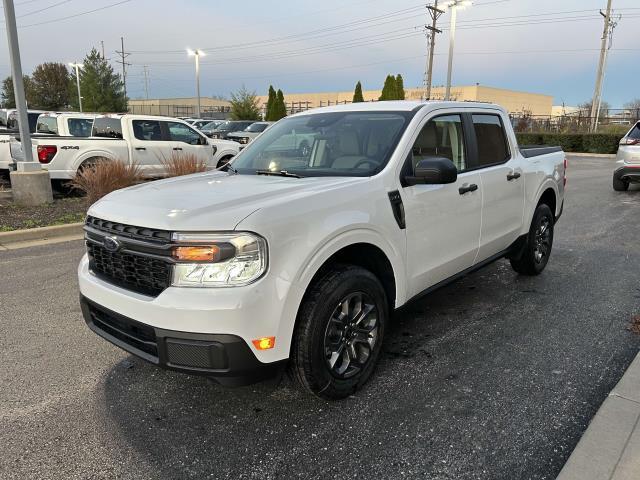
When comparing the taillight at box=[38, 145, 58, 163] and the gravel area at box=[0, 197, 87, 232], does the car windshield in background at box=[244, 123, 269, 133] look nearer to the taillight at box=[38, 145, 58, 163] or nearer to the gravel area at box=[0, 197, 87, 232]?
the taillight at box=[38, 145, 58, 163]

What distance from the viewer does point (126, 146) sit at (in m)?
11.4

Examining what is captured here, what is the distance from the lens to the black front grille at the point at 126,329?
270cm

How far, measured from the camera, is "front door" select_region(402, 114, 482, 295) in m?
3.57

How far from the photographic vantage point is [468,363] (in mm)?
3693

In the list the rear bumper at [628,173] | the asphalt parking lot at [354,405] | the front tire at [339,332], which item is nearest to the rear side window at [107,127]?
the asphalt parking lot at [354,405]

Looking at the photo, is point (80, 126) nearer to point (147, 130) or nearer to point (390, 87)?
point (147, 130)

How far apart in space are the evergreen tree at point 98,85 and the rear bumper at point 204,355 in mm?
51078

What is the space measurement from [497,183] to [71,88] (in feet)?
217

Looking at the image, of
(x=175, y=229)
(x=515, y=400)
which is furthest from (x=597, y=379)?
(x=175, y=229)

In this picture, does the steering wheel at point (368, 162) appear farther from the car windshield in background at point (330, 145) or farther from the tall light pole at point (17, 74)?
the tall light pole at point (17, 74)

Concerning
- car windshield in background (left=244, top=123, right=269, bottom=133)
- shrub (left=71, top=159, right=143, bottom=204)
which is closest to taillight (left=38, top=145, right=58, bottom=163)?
shrub (left=71, top=159, right=143, bottom=204)

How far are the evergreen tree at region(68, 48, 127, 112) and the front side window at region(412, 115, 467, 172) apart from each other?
50160mm

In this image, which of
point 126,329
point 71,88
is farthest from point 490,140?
point 71,88

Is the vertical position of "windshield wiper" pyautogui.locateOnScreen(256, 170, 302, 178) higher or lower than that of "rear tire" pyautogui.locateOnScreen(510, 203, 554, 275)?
higher
